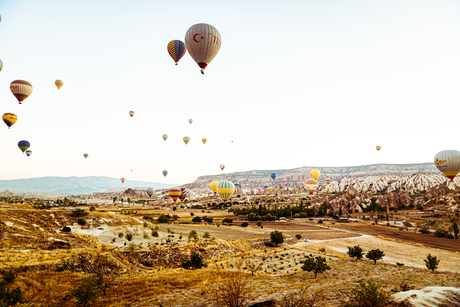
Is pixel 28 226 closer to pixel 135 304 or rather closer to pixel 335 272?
pixel 135 304

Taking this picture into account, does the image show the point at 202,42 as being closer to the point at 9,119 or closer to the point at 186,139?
the point at 9,119

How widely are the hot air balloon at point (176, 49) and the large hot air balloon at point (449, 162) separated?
56784 mm

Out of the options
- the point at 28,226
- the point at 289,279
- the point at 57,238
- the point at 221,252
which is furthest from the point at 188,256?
the point at 28,226

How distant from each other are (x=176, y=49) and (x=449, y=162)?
5805 centimetres

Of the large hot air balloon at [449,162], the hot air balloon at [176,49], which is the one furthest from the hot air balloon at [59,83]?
the large hot air balloon at [449,162]

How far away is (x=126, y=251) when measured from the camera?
2303 centimetres

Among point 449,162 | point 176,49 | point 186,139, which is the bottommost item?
point 449,162

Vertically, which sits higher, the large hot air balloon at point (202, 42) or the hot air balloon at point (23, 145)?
the large hot air balloon at point (202, 42)

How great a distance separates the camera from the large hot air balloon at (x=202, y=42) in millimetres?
28266

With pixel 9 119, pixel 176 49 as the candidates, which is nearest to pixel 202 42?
pixel 176 49

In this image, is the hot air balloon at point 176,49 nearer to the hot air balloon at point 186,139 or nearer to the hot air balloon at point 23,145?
the hot air balloon at point 186,139

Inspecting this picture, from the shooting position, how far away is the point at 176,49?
37562mm

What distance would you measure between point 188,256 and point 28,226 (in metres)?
16.9

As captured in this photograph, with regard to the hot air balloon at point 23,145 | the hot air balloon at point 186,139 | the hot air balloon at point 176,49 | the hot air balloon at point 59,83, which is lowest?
the hot air balloon at point 23,145
